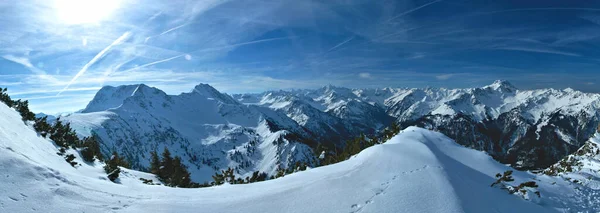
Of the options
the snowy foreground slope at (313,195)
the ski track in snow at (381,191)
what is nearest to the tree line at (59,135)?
the snowy foreground slope at (313,195)

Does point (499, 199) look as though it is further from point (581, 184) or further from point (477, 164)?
point (581, 184)

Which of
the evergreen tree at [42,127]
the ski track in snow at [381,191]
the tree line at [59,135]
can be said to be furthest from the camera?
the evergreen tree at [42,127]

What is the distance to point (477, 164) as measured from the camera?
50.3 ft

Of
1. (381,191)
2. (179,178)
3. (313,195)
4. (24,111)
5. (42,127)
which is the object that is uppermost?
(24,111)

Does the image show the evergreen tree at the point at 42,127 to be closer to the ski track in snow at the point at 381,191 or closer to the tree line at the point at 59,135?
the tree line at the point at 59,135

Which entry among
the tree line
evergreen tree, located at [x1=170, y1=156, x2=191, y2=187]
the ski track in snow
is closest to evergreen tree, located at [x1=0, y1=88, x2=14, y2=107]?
the tree line

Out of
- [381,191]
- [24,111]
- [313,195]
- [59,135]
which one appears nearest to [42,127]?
[59,135]

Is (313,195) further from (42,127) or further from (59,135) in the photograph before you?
(42,127)

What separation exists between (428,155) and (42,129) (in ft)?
79.4

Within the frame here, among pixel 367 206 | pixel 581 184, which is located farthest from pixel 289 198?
pixel 581 184

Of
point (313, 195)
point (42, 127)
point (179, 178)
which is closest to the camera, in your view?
point (313, 195)

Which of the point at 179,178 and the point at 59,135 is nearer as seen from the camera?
the point at 59,135

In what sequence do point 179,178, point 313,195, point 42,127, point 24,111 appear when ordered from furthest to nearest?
1. point 179,178
2. point 24,111
3. point 42,127
4. point 313,195

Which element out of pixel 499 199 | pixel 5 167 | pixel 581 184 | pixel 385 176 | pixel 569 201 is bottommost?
pixel 581 184
